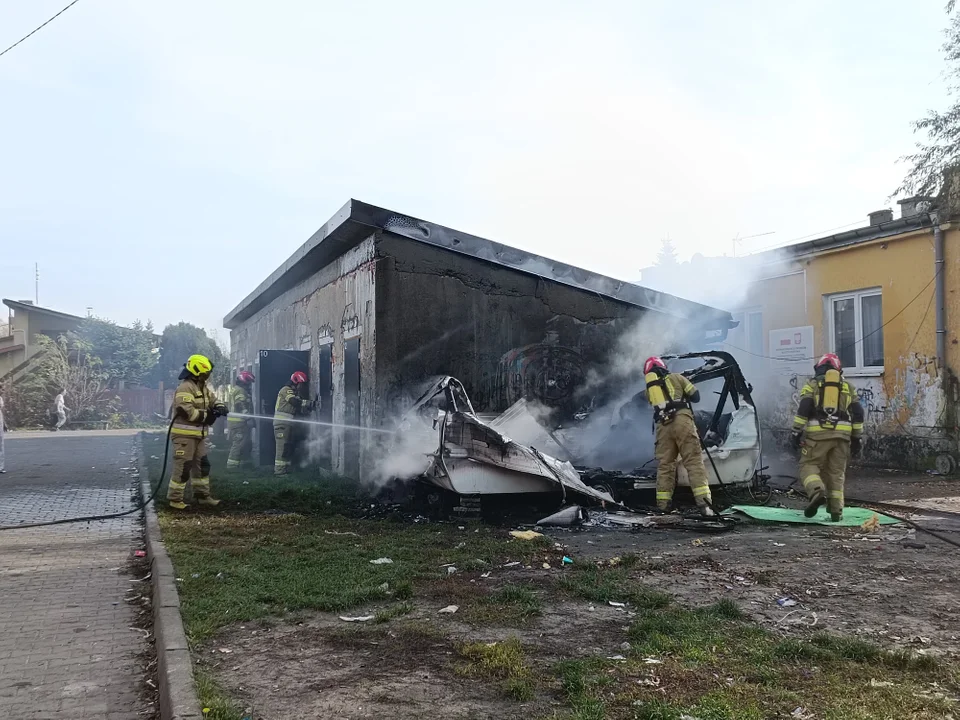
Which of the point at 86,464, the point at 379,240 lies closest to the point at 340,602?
the point at 379,240

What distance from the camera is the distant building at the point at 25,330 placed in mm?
32438

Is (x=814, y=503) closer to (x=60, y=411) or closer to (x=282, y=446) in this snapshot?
(x=282, y=446)

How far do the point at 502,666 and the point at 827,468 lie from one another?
5803 mm

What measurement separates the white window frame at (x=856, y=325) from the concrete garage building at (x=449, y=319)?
2.95 meters

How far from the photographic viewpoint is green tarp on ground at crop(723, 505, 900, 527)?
8.03 metres

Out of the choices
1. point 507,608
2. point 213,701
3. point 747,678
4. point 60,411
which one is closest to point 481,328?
point 507,608

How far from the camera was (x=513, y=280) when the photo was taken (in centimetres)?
1055

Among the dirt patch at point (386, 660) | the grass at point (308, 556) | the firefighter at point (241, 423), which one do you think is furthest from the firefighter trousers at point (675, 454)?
the firefighter at point (241, 423)

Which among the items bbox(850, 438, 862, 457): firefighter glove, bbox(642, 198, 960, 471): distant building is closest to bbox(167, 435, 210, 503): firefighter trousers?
bbox(850, 438, 862, 457): firefighter glove

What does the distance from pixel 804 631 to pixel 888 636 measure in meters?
0.44

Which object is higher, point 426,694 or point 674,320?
point 674,320

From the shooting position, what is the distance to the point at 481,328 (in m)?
10.2

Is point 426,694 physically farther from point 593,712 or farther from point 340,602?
point 340,602

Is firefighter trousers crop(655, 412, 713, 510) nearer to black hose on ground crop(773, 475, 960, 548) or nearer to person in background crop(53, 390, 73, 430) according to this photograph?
black hose on ground crop(773, 475, 960, 548)
